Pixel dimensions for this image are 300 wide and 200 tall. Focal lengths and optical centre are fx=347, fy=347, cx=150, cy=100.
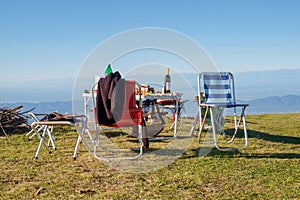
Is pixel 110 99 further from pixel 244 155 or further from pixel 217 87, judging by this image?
pixel 244 155

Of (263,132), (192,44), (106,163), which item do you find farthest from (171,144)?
(263,132)

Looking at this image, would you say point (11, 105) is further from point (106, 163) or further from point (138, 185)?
point (138, 185)

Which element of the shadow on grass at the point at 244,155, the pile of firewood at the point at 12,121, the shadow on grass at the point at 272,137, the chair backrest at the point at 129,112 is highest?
the chair backrest at the point at 129,112

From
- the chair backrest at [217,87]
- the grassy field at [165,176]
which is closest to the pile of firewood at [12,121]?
the grassy field at [165,176]

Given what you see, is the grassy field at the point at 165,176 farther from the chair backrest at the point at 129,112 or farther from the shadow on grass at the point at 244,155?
the chair backrest at the point at 129,112

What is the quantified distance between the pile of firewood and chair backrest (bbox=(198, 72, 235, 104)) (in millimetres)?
3483

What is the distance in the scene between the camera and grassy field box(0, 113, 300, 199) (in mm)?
2965

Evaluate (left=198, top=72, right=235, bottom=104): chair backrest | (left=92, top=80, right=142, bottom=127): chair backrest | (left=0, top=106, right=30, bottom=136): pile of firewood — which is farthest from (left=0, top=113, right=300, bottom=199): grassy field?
(left=0, top=106, right=30, bottom=136): pile of firewood

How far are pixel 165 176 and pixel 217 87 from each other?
1933 mm

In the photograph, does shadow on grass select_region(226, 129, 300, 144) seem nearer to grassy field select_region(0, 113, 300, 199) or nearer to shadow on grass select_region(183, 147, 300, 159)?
grassy field select_region(0, 113, 300, 199)

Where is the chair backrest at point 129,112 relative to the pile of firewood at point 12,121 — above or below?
above

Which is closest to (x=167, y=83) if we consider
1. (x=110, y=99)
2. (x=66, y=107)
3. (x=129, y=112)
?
(x=129, y=112)

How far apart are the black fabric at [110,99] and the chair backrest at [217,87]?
1.33 m

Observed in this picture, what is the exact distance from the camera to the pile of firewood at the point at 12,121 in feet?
20.6
